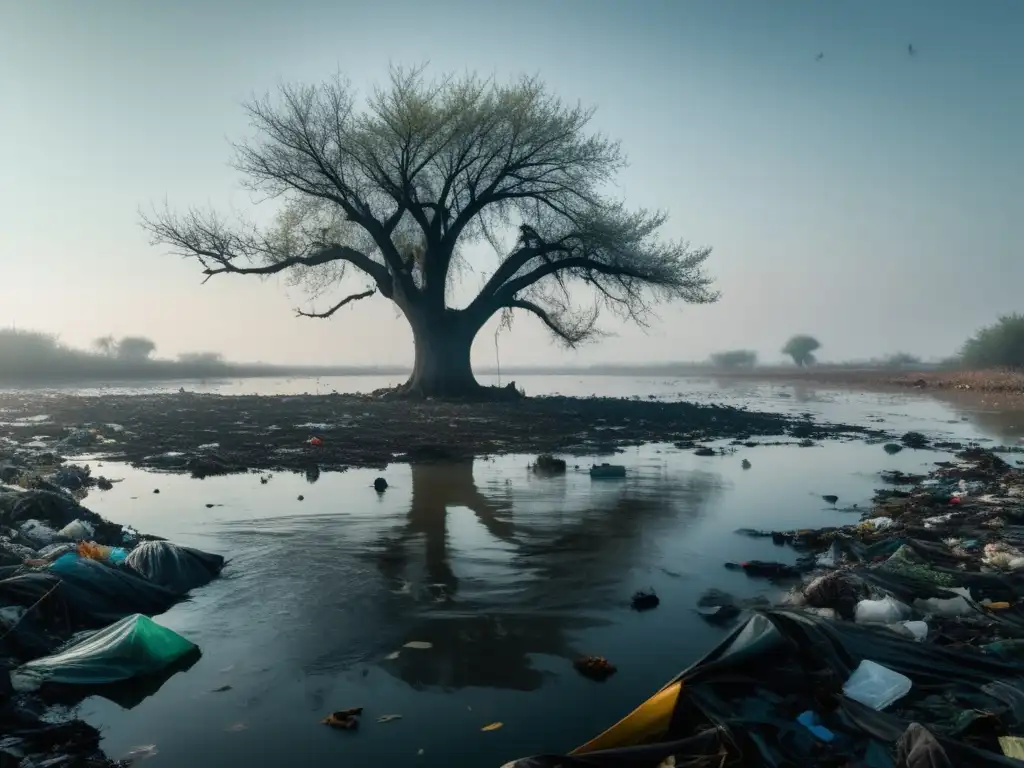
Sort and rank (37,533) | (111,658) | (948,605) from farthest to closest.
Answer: (37,533) → (948,605) → (111,658)

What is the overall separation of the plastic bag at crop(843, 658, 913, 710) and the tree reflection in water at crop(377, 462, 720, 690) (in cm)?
126

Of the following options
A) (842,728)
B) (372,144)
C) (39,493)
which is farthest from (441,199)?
(842,728)

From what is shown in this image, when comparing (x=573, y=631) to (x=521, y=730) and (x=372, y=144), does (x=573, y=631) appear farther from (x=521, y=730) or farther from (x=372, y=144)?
A: (x=372, y=144)

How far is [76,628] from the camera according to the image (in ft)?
12.1

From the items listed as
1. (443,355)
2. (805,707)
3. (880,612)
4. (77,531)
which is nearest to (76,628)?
(77,531)

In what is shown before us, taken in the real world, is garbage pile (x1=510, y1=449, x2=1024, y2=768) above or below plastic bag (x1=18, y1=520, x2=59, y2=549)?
below

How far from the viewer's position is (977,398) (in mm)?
26438

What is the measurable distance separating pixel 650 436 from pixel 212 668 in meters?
10.5

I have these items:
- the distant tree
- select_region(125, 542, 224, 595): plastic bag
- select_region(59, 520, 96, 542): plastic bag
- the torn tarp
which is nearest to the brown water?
select_region(125, 542, 224, 595): plastic bag

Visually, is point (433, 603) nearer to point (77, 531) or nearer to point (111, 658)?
point (111, 658)

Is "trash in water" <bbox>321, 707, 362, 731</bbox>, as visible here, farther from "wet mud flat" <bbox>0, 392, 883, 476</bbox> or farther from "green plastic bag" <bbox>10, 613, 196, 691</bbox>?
"wet mud flat" <bbox>0, 392, 883, 476</bbox>

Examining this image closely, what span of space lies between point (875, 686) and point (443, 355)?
60.8 feet

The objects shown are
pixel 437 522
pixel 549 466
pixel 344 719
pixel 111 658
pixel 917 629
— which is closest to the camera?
pixel 344 719

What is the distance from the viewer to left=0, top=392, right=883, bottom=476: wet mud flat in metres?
10.2
